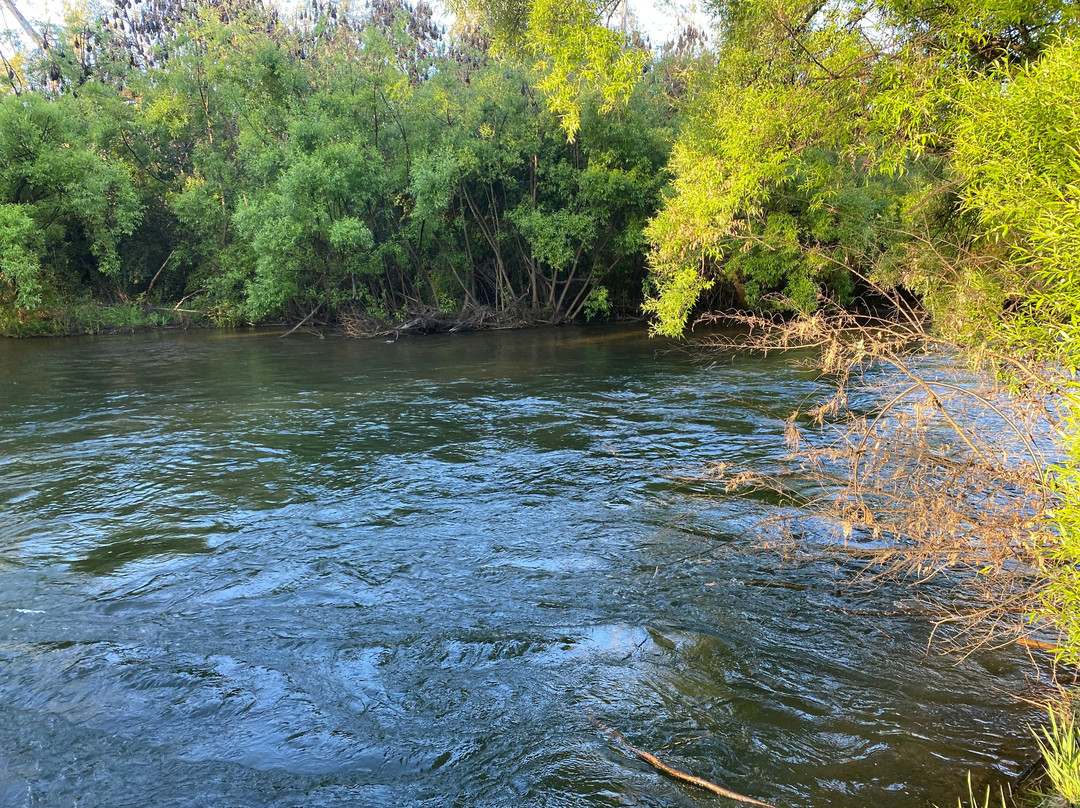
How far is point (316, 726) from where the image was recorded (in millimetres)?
5789

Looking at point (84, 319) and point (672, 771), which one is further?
point (84, 319)

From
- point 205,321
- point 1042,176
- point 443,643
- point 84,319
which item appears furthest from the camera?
point 205,321

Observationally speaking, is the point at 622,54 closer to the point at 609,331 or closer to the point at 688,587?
the point at 688,587

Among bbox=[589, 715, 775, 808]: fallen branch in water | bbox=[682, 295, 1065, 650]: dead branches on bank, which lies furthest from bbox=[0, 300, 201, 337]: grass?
bbox=[589, 715, 775, 808]: fallen branch in water

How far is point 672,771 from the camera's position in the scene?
5133 mm

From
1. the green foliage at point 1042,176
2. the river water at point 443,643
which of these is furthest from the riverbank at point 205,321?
the green foliage at point 1042,176

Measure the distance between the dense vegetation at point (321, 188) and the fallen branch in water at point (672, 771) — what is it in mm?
27053

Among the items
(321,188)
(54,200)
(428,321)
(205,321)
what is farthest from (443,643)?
(205,321)

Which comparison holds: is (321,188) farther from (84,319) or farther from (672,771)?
(672,771)

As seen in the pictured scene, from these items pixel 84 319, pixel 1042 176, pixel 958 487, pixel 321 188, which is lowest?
pixel 958 487

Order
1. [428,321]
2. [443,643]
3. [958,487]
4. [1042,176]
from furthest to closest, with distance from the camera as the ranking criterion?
[428,321], [958,487], [443,643], [1042,176]

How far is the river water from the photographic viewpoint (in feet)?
17.1

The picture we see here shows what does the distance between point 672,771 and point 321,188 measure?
94.9ft

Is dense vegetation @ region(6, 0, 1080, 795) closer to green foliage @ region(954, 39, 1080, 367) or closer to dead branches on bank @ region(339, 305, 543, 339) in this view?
dead branches on bank @ region(339, 305, 543, 339)
